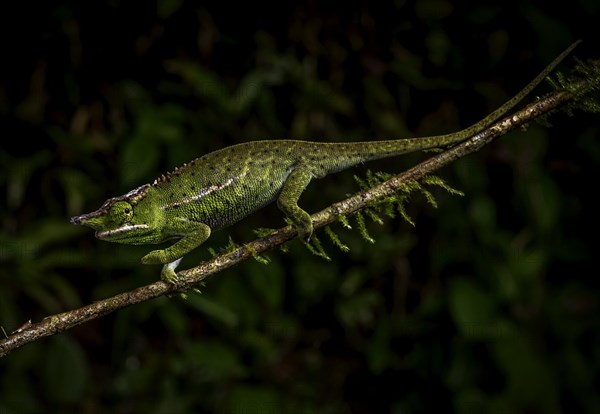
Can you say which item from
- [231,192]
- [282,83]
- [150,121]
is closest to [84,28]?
[150,121]

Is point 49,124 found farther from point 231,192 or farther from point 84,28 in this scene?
point 231,192

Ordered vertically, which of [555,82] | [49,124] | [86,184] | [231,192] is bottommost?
[86,184]

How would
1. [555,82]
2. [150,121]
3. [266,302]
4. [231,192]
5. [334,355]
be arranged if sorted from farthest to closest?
[334,355], [266,302], [150,121], [555,82], [231,192]

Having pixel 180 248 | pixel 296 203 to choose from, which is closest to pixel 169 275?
pixel 180 248

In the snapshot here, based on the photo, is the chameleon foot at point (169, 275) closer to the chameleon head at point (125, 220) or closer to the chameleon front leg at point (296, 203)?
the chameleon head at point (125, 220)

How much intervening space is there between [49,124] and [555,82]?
208 cm

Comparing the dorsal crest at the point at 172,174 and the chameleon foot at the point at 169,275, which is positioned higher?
the dorsal crest at the point at 172,174

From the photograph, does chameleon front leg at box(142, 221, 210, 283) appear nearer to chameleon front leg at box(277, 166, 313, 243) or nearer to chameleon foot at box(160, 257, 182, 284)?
chameleon foot at box(160, 257, 182, 284)

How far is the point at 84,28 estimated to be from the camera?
272cm

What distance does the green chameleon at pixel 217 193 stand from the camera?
3.20 ft

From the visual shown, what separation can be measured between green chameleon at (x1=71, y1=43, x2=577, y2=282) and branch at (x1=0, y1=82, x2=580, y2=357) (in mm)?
19

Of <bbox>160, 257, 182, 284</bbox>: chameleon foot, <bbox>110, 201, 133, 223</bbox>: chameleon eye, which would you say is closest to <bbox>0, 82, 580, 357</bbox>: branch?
<bbox>160, 257, 182, 284</bbox>: chameleon foot

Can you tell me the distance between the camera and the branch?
3.32 ft

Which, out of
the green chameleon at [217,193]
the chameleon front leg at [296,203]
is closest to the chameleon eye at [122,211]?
the green chameleon at [217,193]
